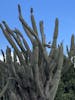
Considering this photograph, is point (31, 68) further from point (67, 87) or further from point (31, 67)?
point (67, 87)

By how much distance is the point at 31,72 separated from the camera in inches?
476

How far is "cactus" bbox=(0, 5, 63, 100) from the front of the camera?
1221 centimetres

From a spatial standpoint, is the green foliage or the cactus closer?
the cactus

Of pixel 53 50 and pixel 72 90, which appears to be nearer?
pixel 53 50

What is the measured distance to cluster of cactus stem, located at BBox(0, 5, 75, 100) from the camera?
1221 centimetres

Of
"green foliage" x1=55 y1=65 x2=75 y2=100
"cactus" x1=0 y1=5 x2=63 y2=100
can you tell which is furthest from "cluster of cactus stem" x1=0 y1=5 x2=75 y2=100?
"green foliage" x1=55 y1=65 x2=75 y2=100

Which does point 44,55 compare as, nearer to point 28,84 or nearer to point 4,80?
A: point 28,84

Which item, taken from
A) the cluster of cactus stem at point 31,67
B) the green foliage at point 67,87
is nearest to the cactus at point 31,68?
the cluster of cactus stem at point 31,67

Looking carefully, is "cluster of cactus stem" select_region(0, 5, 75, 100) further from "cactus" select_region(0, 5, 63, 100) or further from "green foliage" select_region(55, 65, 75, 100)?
"green foliage" select_region(55, 65, 75, 100)

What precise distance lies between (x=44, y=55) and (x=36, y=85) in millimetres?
1111

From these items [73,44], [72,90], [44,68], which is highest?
[73,44]

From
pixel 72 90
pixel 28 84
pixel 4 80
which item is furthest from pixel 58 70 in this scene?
pixel 72 90

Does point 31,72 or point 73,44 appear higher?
point 73,44

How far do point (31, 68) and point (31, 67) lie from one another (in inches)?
2.8
